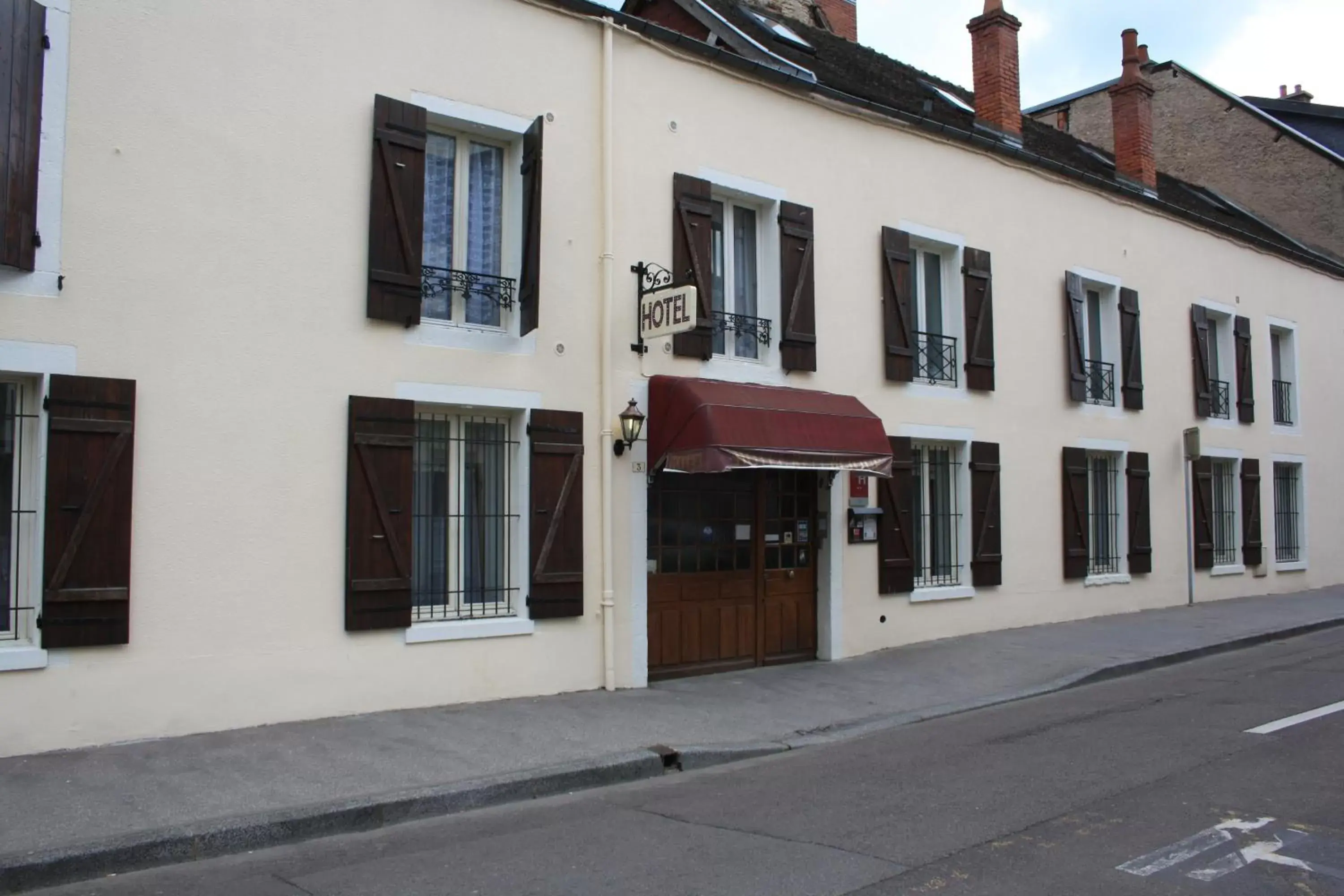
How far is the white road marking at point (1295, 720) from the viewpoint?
798cm

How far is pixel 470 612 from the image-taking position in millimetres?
9266

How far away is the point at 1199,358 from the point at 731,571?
10.2 meters

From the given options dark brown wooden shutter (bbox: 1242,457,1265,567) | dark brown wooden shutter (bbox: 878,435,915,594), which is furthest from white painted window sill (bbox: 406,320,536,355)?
dark brown wooden shutter (bbox: 1242,457,1265,567)

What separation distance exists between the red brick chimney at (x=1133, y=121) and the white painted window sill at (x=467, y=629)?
13545 mm

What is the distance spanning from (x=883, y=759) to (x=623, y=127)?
20.4 ft

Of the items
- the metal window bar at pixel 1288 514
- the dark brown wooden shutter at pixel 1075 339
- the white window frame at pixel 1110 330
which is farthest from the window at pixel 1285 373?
the dark brown wooden shutter at pixel 1075 339

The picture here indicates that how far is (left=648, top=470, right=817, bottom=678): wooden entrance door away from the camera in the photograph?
10.6 m

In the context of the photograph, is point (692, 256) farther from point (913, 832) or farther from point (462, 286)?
point (913, 832)

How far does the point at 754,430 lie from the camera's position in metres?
9.81

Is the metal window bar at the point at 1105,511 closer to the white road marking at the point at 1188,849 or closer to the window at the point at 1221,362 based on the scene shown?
the window at the point at 1221,362

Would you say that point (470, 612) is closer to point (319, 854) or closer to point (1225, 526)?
point (319, 854)

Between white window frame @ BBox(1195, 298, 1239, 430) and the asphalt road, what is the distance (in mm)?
10778

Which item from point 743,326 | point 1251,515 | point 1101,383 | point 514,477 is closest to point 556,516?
point 514,477

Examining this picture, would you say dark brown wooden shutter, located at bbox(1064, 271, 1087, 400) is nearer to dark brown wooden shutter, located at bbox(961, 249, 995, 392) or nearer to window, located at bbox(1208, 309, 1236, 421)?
dark brown wooden shutter, located at bbox(961, 249, 995, 392)
